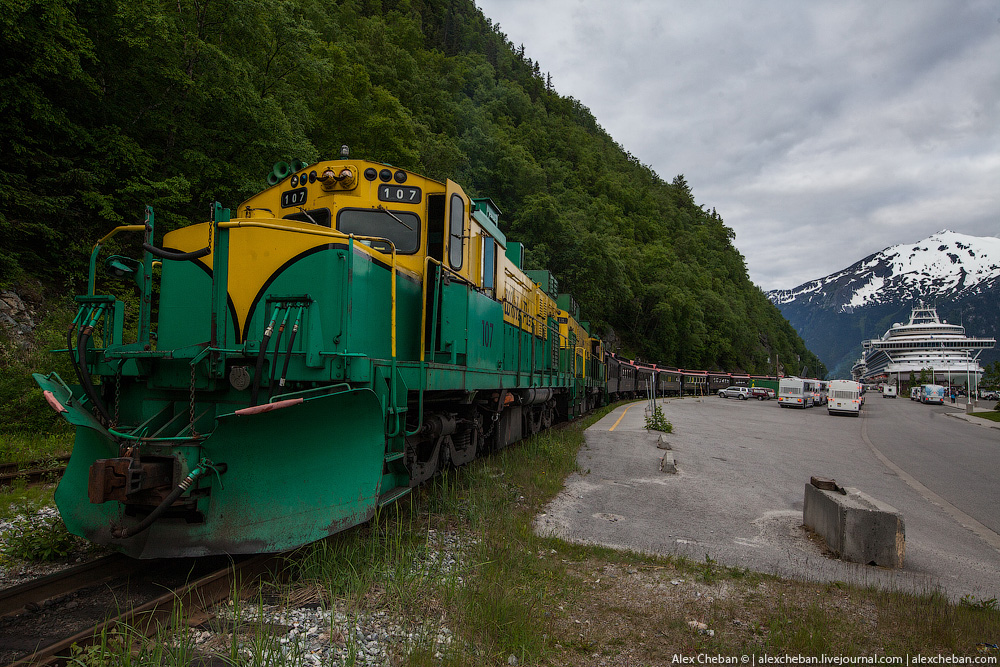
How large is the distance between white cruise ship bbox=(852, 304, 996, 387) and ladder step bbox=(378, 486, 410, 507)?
9768 cm

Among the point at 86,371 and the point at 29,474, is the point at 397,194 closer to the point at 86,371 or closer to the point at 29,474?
the point at 86,371

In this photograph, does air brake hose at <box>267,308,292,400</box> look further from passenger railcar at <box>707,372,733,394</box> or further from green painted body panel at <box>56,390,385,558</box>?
passenger railcar at <box>707,372,733,394</box>

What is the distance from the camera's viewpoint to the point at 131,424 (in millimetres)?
4426

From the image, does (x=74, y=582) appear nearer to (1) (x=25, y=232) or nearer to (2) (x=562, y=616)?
(2) (x=562, y=616)

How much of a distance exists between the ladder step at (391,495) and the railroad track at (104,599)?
85 centimetres

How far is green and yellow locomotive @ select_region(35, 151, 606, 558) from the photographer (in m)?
3.72

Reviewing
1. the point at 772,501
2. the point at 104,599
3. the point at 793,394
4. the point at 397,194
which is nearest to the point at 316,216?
the point at 397,194

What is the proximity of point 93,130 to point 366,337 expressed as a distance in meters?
13.7

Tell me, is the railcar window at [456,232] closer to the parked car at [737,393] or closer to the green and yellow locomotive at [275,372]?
the green and yellow locomotive at [275,372]

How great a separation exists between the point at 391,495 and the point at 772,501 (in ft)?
19.0

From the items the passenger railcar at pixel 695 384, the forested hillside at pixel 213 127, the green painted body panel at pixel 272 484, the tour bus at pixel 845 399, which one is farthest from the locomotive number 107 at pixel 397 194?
the passenger railcar at pixel 695 384

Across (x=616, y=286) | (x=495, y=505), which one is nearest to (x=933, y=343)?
(x=616, y=286)

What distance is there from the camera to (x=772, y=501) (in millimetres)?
7742

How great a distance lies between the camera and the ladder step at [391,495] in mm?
4297
